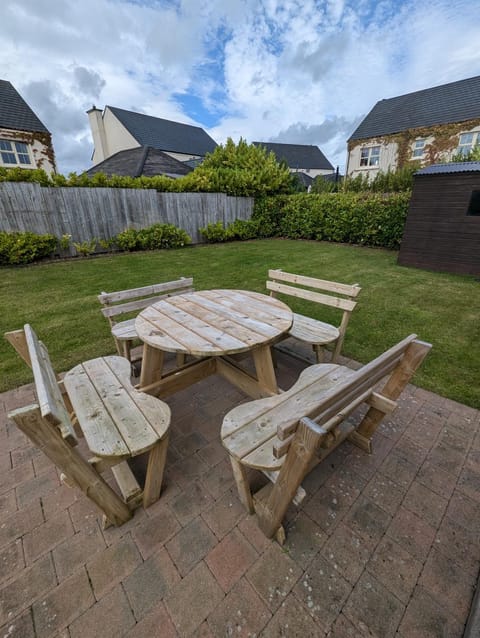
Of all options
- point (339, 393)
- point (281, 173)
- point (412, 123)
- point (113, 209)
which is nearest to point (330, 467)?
point (339, 393)

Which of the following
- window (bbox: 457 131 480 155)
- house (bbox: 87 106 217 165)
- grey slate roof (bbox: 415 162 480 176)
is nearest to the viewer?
grey slate roof (bbox: 415 162 480 176)

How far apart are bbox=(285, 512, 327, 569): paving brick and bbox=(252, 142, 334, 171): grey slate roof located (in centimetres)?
4155

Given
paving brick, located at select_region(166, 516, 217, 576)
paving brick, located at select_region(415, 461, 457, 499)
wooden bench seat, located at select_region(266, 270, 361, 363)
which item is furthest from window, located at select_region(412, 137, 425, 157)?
paving brick, located at select_region(166, 516, 217, 576)

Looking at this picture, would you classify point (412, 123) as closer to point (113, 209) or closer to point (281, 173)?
point (281, 173)

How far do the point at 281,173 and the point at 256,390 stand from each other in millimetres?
12217

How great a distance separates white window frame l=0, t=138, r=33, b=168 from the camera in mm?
13398

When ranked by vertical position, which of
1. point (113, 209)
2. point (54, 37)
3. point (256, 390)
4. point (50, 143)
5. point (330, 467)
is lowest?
point (330, 467)

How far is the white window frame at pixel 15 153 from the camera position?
13.4m

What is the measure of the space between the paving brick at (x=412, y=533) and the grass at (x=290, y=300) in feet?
4.74

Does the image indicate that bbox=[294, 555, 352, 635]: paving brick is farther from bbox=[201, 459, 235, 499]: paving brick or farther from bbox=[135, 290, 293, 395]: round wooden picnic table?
bbox=[135, 290, 293, 395]: round wooden picnic table

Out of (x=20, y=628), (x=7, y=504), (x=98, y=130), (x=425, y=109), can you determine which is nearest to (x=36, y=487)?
(x=7, y=504)

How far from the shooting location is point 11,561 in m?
1.37

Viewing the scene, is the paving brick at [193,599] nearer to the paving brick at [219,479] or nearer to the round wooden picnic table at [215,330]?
the paving brick at [219,479]

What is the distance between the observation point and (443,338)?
362cm
